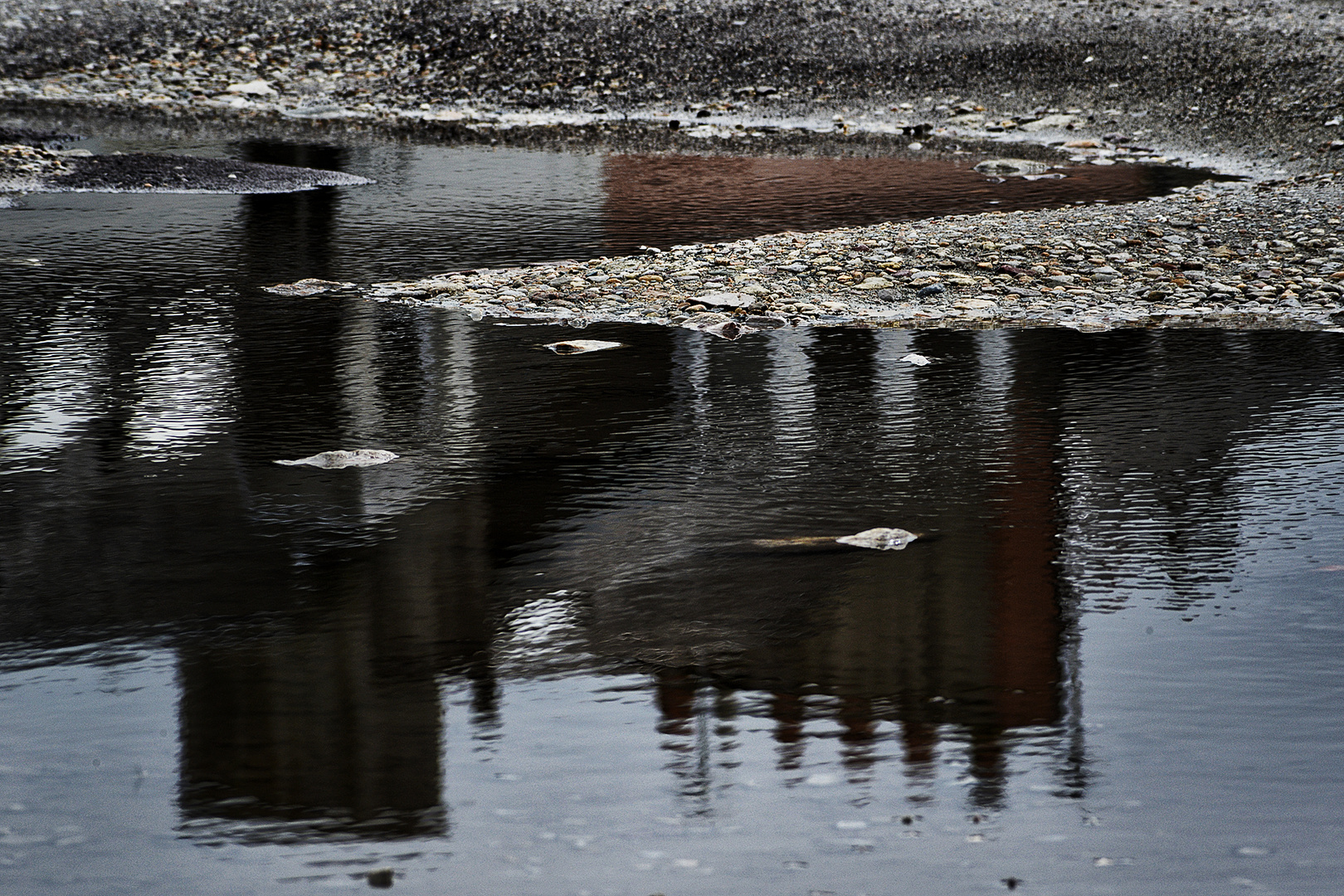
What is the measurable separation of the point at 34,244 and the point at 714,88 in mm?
9039

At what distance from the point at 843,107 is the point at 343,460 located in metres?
11.1

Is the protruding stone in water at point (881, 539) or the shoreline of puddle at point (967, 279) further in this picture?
the shoreline of puddle at point (967, 279)

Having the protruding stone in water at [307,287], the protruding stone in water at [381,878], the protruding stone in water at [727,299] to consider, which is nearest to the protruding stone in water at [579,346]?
the protruding stone in water at [727,299]

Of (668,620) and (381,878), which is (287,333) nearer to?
(668,620)

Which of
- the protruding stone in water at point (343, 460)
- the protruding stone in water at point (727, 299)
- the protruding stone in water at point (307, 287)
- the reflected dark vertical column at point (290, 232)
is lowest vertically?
the protruding stone in water at point (343, 460)

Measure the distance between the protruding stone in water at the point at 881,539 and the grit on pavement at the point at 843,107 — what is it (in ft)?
8.09

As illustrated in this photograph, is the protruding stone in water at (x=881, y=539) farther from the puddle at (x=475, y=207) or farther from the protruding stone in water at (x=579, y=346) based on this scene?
the puddle at (x=475, y=207)

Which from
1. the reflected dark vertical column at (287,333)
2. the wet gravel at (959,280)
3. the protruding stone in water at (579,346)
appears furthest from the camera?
the wet gravel at (959,280)

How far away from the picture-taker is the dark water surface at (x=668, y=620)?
2.17 m

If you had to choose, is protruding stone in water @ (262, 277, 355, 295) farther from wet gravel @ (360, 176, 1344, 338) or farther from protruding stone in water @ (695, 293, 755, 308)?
protruding stone in water @ (695, 293, 755, 308)

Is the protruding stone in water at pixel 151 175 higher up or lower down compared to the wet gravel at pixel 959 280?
higher up

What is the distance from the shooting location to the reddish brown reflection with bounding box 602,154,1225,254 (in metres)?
8.00

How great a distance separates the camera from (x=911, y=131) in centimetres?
1309

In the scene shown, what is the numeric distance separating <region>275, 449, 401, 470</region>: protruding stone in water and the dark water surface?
0.18ft
